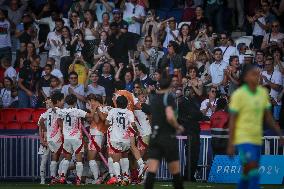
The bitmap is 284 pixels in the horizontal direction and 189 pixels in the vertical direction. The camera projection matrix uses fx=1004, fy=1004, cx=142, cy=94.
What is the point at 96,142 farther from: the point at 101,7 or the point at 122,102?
the point at 101,7

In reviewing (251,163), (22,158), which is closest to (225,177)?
(22,158)

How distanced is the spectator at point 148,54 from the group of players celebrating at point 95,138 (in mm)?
3959

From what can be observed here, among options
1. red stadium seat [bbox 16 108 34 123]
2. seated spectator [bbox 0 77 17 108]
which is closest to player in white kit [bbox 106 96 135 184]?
red stadium seat [bbox 16 108 34 123]

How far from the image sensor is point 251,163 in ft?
50.4

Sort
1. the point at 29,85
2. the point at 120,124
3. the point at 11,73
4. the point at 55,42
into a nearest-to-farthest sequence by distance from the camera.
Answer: the point at 120,124 → the point at 29,85 → the point at 11,73 → the point at 55,42

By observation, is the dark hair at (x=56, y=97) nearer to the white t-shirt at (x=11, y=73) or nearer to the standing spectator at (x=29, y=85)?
the standing spectator at (x=29, y=85)

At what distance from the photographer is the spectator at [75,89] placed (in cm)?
2622

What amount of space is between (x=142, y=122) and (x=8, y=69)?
619cm

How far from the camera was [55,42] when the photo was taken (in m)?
28.7

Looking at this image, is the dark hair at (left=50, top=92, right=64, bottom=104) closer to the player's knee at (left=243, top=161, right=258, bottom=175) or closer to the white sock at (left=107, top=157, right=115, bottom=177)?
the white sock at (left=107, top=157, right=115, bottom=177)

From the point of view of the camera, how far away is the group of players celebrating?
23.3 m

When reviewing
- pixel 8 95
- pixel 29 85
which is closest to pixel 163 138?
pixel 8 95

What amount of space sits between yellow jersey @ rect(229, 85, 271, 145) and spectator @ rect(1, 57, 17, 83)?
1337 centimetres

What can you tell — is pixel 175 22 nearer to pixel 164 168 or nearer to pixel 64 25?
pixel 64 25
